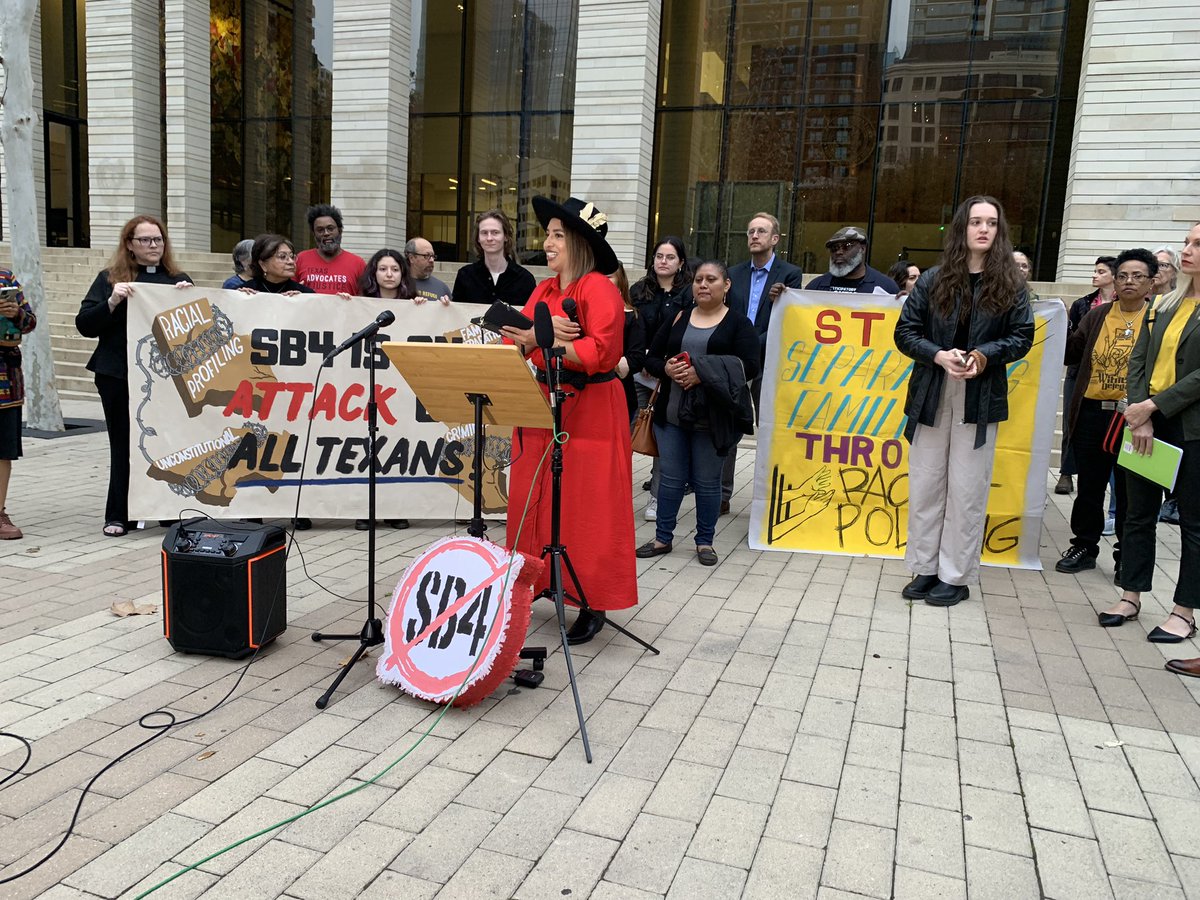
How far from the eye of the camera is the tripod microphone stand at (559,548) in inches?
140

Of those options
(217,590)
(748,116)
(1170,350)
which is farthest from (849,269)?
(748,116)

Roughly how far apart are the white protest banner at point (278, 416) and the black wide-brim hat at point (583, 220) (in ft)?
8.35

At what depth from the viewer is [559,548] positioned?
4109 millimetres

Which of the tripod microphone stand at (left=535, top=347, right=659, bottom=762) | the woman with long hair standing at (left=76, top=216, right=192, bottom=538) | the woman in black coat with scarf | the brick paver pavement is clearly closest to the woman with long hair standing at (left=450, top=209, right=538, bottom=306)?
the woman in black coat with scarf

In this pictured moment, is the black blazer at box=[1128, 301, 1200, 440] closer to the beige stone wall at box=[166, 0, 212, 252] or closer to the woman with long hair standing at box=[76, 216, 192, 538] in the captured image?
the woman with long hair standing at box=[76, 216, 192, 538]

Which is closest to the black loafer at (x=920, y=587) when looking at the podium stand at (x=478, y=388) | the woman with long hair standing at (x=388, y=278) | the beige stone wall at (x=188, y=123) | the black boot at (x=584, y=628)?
the black boot at (x=584, y=628)

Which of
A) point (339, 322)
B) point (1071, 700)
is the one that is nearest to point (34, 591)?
point (339, 322)

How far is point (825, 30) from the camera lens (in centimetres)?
1745

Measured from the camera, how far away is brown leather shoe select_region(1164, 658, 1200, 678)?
14.3ft

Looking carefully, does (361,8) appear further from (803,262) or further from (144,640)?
(144,640)

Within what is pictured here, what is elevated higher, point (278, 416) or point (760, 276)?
point (760, 276)

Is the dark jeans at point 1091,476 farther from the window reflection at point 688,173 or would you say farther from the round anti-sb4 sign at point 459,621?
the window reflection at point 688,173

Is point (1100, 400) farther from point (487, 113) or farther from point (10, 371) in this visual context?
point (487, 113)

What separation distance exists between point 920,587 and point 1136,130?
10951mm
